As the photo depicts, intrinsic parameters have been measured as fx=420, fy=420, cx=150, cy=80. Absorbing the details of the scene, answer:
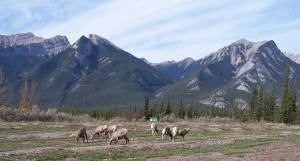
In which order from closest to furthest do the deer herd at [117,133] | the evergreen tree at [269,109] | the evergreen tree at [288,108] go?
the deer herd at [117,133]
the evergreen tree at [288,108]
the evergreen tree at [269,109]

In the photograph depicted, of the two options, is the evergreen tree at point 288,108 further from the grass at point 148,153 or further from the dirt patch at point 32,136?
the grass at point 148,153

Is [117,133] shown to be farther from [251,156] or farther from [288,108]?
[288,108]

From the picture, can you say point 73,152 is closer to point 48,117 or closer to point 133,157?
point 133,157

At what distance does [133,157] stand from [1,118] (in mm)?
48802

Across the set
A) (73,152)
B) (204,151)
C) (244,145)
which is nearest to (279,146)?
(244,145)

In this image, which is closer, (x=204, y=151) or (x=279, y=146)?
(x=204, y=151)

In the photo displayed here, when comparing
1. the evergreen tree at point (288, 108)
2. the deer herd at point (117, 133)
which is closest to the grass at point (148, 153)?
the deer herd at point (117, 133)

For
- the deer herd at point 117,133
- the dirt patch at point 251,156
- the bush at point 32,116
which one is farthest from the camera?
the bush at point 32,116

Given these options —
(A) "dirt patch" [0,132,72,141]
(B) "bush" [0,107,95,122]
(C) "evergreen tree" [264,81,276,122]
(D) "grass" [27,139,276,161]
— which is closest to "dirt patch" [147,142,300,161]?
(D) "grass" [27,139,276,161]

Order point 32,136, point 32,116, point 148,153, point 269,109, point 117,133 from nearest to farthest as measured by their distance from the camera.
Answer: point 148,153 < point 117,133 < point 32,136 < point 32,116 < point 269,109

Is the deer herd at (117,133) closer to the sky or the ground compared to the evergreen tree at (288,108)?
closer to the ground

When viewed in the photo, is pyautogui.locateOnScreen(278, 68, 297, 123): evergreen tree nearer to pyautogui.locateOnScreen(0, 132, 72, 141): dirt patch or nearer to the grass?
pyautogui.locateOnScreen(0, 132, 72, 141): dirt patch

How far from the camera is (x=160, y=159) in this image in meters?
30.4

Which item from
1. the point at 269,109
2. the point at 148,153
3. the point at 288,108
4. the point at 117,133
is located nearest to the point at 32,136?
the point at 117,133
